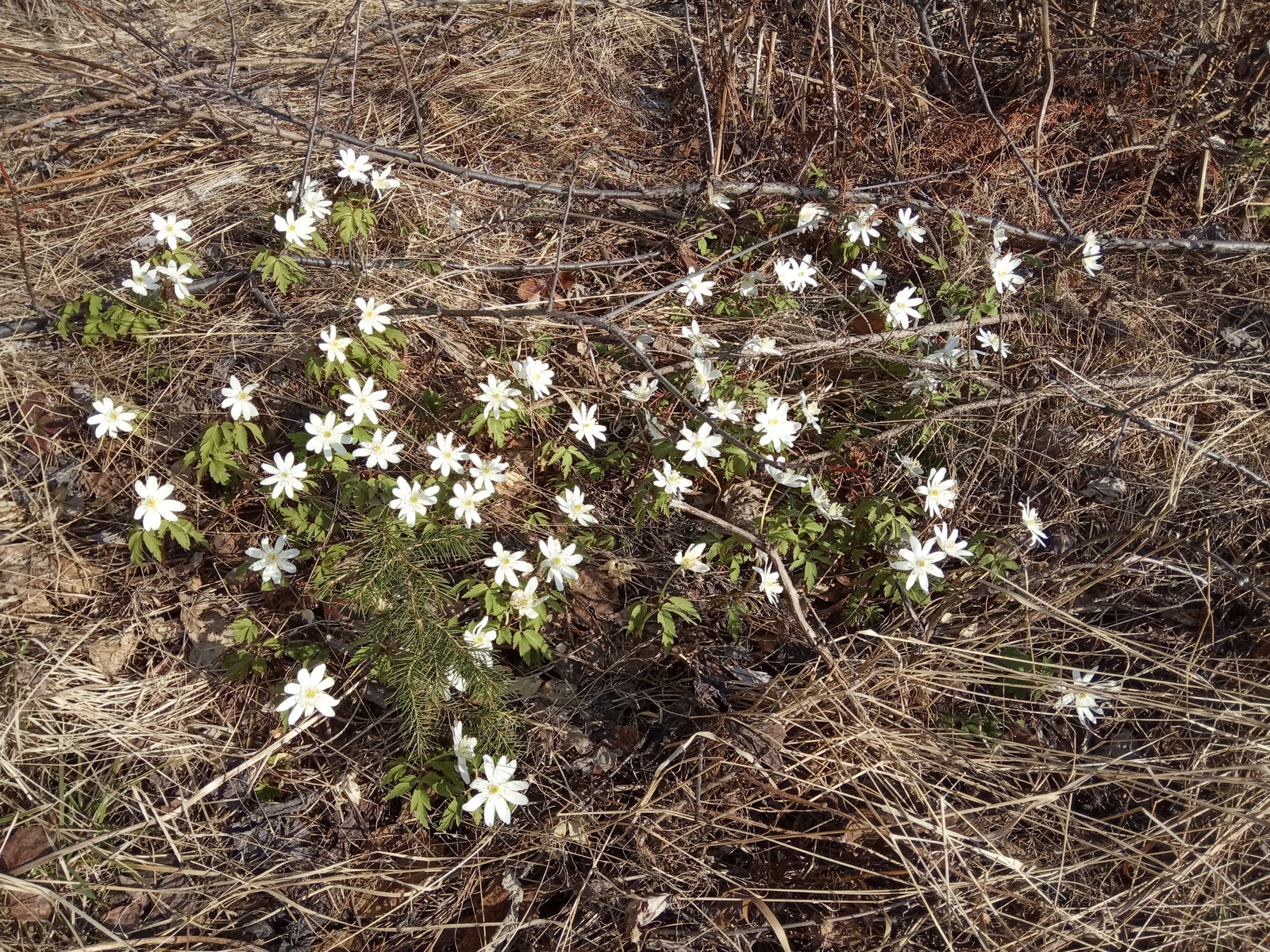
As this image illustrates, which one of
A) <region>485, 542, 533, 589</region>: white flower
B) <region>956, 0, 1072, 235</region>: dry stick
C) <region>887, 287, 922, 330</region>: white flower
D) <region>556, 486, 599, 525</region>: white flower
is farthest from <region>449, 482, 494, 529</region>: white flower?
<region>956, 0, 1072, 235</region>: dry stick

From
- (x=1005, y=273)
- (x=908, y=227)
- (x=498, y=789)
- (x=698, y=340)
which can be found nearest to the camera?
(x=498, y=789)

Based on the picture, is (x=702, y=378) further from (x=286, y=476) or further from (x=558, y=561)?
(x=286, y=476)

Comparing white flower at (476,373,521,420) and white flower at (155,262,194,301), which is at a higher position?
white flower at (155,262,194,301)

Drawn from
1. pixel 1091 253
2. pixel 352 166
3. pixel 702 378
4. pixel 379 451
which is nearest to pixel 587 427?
pixel 702 378

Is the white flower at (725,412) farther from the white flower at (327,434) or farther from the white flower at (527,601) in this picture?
the white flower at (327,434)

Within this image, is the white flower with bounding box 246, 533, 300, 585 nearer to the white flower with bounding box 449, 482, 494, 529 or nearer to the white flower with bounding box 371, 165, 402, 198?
the white flower with bounding box 449, 482, 494, 529

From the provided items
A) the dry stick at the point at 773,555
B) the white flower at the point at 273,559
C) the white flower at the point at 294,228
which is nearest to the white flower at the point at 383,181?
the white flower at the point at 294,228
